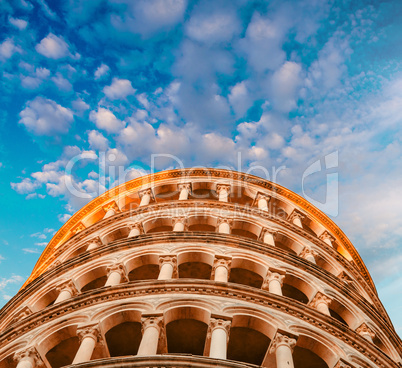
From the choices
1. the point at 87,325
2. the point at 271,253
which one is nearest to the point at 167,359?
the point at 87,325

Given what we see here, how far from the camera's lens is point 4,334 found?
66.2 ft

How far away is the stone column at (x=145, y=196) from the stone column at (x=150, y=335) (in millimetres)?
15296

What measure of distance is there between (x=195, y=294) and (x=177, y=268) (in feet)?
12.2

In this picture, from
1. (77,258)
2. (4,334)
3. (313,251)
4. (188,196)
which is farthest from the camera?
(188,196)

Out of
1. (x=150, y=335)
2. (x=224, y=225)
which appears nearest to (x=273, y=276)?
(x=224, y=225)

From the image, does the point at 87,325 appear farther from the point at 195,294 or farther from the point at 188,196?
the point at 188,196

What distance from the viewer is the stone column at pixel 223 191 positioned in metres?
32.9

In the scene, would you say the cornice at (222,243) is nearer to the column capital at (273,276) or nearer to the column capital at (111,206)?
the column capital at (273,276)

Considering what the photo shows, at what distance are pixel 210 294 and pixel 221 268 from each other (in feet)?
10.7

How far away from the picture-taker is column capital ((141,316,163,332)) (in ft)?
58.5

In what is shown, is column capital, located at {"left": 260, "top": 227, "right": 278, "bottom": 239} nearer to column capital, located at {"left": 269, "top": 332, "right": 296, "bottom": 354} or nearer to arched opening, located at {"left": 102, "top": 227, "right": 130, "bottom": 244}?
arched opening, located at {"left": 102, "top": 227, "right": 130, "bottom": 244}

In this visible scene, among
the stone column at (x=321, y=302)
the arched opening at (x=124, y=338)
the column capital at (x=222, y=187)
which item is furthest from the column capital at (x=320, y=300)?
the column capital at (x=222, y=187)

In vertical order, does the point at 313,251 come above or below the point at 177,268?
above

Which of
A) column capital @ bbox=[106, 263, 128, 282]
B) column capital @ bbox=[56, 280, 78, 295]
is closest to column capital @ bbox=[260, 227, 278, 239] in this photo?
column capital @ bbox=[106, 263, 128, 282]
